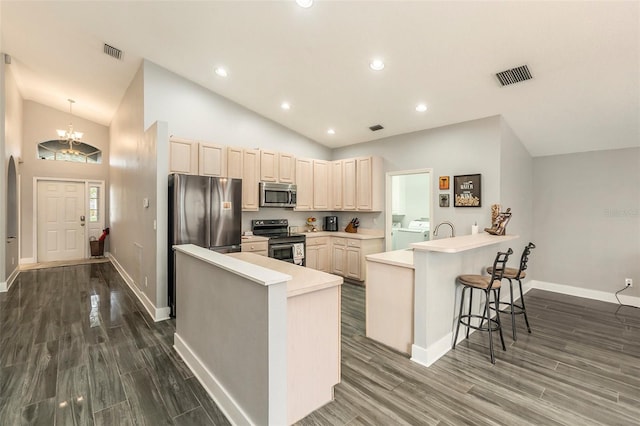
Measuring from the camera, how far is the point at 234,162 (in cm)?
470

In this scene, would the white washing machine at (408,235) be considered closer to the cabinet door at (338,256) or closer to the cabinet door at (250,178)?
the cabinet door at (338,256)

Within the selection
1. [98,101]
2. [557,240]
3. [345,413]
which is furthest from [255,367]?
[98,101]

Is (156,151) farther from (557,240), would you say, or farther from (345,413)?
(557,240)

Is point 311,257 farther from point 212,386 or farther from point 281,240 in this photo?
point 212,386

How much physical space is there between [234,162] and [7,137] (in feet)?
13.0

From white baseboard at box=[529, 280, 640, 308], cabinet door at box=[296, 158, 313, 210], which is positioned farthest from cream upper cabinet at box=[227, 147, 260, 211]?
white baseboard at box=[529, 280, 640, 308]

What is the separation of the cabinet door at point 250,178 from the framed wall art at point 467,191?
10.7 ft

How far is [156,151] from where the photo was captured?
11.7ft

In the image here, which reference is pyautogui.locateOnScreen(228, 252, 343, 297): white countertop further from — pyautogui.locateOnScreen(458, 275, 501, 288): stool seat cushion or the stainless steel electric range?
the stainless steel electric range

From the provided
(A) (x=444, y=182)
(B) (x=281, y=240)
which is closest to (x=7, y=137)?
(B) (x=281, y=240)

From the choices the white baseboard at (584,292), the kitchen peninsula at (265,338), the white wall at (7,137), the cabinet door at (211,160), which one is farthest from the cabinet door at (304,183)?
the white wall at (7,137)

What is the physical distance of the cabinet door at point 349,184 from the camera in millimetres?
5773

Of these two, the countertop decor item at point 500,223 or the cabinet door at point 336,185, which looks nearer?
the countertop decor item at point 500,223

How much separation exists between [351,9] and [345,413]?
3318 millimetres
